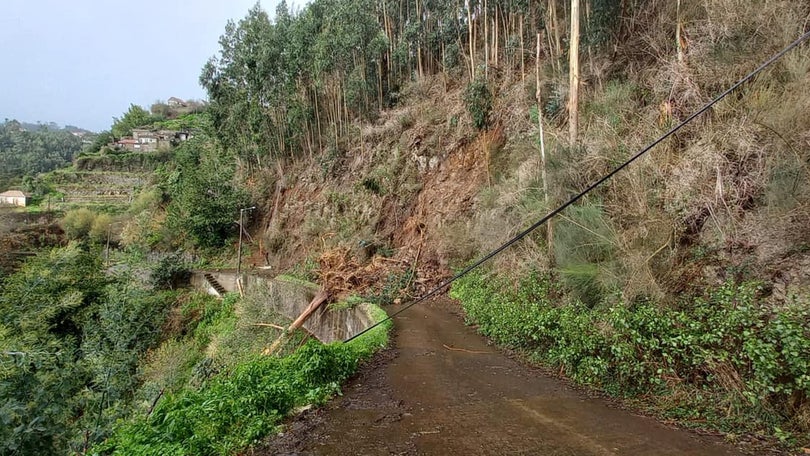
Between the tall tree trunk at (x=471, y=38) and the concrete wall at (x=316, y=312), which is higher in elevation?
the tall tree trunk at (x=471, y=38)

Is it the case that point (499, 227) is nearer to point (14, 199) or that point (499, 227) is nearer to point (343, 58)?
point (343, 58)

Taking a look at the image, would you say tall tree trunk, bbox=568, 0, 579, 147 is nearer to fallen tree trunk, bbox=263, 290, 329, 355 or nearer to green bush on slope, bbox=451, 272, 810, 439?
green bush on slope, bbox=451, 272, 810, 439

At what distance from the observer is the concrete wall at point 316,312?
33.0 ft

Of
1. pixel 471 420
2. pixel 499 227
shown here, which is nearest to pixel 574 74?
pixel 499 227

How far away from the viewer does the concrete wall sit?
10.1 metres

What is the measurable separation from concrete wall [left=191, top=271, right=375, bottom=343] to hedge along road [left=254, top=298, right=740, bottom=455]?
13.0 feet

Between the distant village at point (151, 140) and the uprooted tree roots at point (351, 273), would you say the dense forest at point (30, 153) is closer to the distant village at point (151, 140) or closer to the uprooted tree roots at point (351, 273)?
the distant village at point (151, 140)

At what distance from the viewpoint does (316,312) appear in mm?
11859

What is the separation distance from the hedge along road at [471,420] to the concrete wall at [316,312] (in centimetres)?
398

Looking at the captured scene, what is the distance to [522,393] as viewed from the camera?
15.1ft

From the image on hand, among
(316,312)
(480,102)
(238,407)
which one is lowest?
(316,312)


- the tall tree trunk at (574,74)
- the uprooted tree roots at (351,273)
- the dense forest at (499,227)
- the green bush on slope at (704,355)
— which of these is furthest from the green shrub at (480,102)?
the green bush on slope at (704,355)

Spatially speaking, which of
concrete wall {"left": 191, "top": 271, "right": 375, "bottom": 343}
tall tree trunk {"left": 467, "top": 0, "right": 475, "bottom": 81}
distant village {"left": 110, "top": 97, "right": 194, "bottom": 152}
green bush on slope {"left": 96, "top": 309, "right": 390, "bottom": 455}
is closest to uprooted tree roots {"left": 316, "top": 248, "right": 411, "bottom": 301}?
concrete wall {"left": 191, "top": 271, "right": 375, "bottom": 343}

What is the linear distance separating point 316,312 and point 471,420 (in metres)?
8.76
